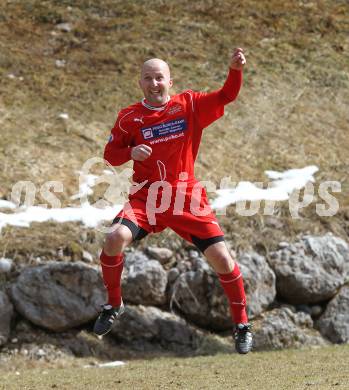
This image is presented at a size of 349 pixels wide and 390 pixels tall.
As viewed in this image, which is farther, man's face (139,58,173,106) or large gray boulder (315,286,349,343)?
large gray boulder (315,286,349,343)

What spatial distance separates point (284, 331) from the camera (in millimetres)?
9828

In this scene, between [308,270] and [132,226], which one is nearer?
[132,226]

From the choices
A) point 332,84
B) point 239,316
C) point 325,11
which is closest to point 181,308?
point 239,316

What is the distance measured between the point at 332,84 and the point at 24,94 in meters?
5.76

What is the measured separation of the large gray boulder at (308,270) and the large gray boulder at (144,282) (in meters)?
1.46

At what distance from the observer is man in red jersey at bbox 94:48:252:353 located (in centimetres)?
643

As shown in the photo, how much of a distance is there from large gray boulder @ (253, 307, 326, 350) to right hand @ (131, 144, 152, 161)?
4.20 metres

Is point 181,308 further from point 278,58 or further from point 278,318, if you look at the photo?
point 278,58

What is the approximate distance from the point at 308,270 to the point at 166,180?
4.16 m

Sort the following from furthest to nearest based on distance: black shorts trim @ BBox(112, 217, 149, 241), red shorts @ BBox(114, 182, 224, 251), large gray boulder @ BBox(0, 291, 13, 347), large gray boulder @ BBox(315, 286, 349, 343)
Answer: large gray boulder @ BBox(315, 286, 349, 343)
large gray boulder @ BBox(0, 291, 13, 347)
red shorts @ BBox(114, 182, 224, 251)
black shorts trim @ BBox(112, 217, 149, 241)

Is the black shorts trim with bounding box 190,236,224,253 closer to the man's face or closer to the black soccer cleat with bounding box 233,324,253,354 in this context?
the black soccer cleat with bounding box 233,324,253,354

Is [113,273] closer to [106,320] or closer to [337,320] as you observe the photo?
[106,320]

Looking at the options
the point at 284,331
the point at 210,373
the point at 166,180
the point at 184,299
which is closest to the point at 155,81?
the point at 166,180

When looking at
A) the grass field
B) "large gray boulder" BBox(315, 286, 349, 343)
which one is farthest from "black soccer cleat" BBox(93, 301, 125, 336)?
"large gray boulder" BBox(315, 286, 349, 343)
